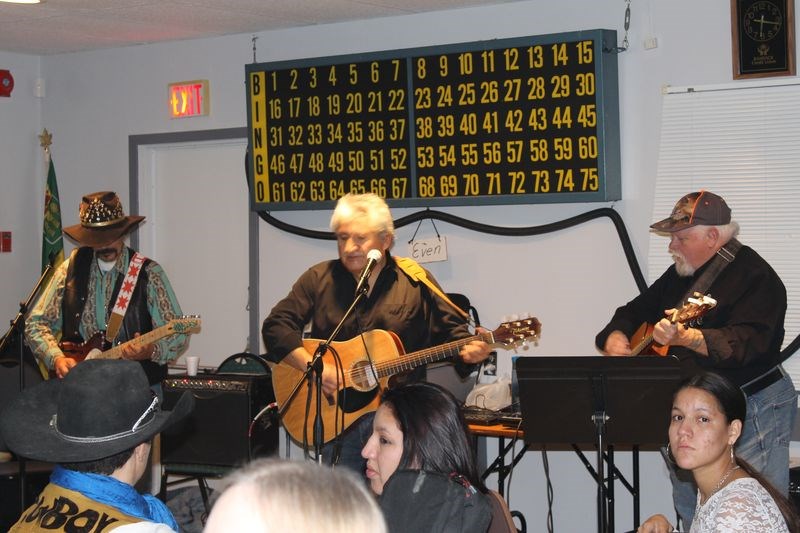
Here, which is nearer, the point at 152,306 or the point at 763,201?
the point at 763,201

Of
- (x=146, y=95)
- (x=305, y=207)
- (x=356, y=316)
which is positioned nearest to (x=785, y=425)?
(x=356, y=316)

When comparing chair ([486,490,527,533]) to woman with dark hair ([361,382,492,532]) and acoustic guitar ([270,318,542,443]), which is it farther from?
acoustic guitar ([270,318,542,443])

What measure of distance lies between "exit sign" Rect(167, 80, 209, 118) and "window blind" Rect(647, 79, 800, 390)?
3.04 meters

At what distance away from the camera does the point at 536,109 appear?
5.50 m

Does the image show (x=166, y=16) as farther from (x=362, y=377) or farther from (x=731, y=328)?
(x=731, y=328)

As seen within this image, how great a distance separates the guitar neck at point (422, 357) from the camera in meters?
4.80

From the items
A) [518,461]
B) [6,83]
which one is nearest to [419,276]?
[518,461]

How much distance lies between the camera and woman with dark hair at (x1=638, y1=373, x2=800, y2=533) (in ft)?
9.72

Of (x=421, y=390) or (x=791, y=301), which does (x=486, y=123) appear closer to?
(x=791, y=301)

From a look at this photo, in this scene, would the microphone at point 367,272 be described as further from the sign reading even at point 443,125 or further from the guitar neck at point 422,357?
the sign reading even at point 443,125

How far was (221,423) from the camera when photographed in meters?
5.99

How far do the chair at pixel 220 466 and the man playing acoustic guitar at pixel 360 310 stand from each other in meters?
1.13

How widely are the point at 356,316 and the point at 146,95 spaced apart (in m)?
3.10

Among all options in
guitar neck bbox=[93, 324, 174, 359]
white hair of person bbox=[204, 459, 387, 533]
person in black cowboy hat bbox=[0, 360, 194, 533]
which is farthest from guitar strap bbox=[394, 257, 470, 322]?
white hair of person bbox=[204, 459, 387, 533]
